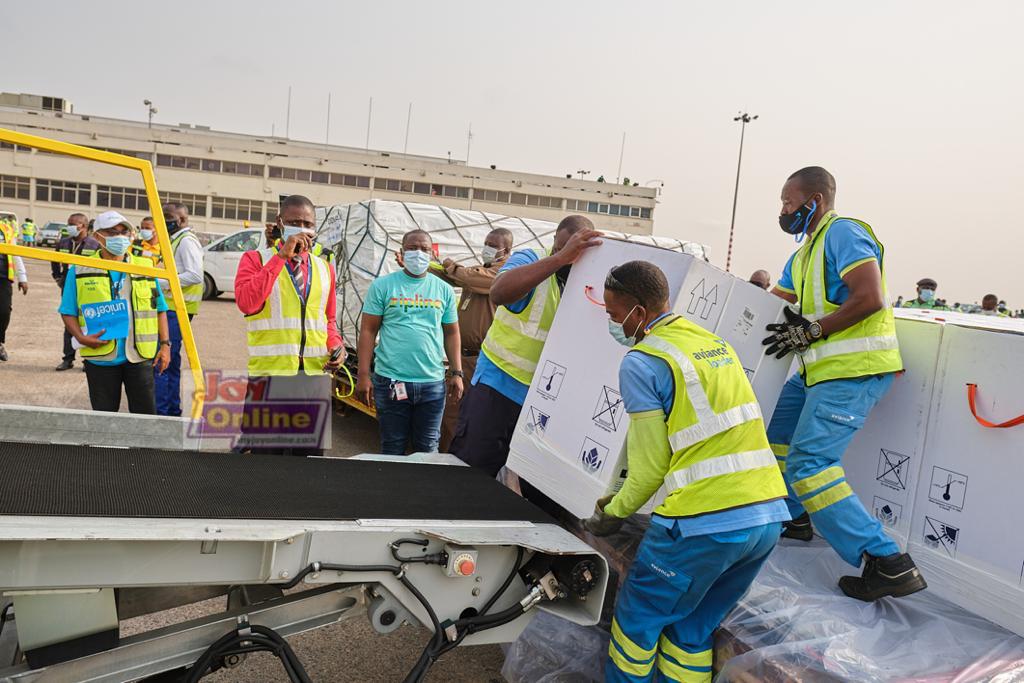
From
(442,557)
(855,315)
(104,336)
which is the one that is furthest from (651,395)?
(104,336)

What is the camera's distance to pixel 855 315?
2998 millimetres

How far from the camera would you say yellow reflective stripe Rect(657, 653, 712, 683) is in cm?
262

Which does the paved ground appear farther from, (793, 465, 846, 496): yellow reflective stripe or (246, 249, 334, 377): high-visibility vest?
(793, 465, 846, 496): yellow reflective stripe

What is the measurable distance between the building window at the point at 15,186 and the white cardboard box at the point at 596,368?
5112cm

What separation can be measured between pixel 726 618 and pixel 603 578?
645 mm

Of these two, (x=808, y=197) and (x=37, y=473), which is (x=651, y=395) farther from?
(x=37, y=473)

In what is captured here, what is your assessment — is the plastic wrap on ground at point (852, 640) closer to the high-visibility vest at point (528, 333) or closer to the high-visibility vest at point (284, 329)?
the high-visibility vest at point (528, 333)

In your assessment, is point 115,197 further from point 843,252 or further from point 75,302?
point 843,252

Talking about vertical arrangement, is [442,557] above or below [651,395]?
below

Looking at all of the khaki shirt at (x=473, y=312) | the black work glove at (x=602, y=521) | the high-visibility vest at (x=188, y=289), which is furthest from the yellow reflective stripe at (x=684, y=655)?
the high-visibility vest at (x=188, y=289)

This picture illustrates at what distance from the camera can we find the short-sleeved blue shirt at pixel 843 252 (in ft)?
9.96

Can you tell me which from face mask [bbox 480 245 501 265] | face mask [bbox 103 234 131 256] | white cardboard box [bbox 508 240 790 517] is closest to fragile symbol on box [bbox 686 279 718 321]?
white cardboard box [bbox 508 240 790 517]

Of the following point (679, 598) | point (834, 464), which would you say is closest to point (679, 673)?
point (679, 598)

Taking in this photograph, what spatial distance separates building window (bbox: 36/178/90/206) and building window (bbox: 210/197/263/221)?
750 centimetres
